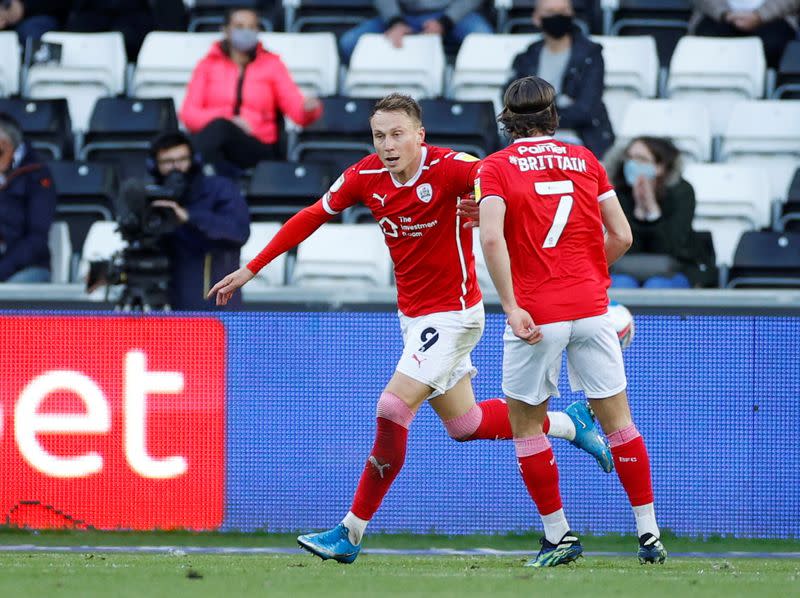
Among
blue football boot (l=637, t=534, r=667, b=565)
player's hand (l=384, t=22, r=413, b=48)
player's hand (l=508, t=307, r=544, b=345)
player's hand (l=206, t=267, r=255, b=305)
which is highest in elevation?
player's hand (l=384, t=22, r=413, b=48)

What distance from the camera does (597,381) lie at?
252 inches

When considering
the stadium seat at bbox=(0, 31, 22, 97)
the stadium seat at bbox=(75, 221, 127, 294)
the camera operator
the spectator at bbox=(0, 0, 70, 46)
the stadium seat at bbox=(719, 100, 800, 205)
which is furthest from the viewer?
the spectator at bbox=(0, 0, 70, 46)

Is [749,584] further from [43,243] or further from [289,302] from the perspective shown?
[43,243]

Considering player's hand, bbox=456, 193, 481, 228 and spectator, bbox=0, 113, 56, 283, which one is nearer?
player's hand, bbox=456, 193, 481, 228

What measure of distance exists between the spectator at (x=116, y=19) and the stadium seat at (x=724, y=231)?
532 centimetres

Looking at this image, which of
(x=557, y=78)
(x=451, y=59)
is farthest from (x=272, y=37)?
(x=557, y=78)

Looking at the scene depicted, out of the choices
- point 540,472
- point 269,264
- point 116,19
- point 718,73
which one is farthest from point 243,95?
point 540,472

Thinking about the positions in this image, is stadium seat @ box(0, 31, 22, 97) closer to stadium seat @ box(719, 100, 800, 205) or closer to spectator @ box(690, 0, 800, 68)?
spectator @ box(690, 0, 800, 68)

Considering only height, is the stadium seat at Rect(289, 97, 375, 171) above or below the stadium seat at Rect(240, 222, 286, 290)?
above

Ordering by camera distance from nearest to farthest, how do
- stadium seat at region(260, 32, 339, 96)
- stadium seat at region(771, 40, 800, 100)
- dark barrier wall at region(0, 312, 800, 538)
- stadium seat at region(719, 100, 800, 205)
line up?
dark barrier wall at region(0, 312, 800, 538) → stadium seat at region(719, 100, 800, 205) → stadium seat at region(771, 40, 800, 100) → stadium seat at region(260, 32, 339, 96)

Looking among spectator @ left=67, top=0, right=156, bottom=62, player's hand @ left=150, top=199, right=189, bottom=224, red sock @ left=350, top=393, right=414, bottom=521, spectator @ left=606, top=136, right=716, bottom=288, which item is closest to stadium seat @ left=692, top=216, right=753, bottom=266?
spectator @ left=606, top=136, right=716, bottom=288

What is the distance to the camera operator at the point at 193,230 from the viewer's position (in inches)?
358

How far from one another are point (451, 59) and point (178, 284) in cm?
475

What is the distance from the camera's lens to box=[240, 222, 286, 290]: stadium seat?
1055cm
